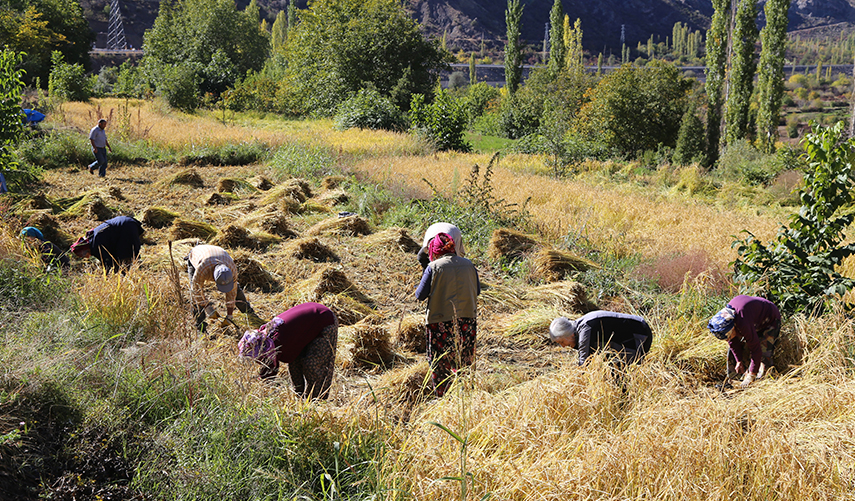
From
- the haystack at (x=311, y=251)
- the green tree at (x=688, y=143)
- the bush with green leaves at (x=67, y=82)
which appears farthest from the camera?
the bush with green leaves at (x=67, y=82)

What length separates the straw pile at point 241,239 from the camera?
8180mm

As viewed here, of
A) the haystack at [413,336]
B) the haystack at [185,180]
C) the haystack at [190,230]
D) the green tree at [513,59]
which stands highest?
the green tree at [513,59]

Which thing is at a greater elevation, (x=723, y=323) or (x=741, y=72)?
(x=741, y=72)

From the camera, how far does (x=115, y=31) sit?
8525cm

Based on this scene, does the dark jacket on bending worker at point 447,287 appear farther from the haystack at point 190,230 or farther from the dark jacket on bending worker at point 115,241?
the haystack at point 190,230

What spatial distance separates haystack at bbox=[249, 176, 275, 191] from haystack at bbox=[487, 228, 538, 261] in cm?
Answer: 630

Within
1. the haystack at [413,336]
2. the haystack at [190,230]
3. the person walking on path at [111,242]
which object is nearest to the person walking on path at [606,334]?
the haystack at [413,336]

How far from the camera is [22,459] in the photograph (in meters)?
2.76

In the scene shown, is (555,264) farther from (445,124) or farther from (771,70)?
(771,70)

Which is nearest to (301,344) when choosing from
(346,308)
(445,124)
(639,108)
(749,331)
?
Answer: (346,308)

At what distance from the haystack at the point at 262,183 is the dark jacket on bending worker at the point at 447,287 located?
355 inches

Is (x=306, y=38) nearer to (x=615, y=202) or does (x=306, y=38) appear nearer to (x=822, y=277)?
(x=615, y=202)

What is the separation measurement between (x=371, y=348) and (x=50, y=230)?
541cm

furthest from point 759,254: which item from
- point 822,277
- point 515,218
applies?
point 515,218
